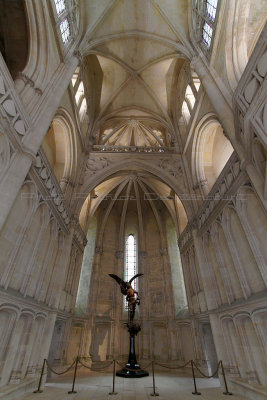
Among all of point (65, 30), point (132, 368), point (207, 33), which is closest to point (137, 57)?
point (207, 33)

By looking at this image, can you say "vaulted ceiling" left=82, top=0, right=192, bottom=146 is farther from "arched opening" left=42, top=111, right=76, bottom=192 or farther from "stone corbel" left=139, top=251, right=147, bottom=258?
"stone corbel" left=139, top=251, right=147, bottom=258

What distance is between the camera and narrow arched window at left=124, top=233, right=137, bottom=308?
1641 cm

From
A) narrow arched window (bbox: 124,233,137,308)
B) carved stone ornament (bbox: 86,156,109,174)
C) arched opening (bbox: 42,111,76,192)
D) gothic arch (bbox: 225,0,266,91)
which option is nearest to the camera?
gothic arch (bbox: 225,0,266,91)

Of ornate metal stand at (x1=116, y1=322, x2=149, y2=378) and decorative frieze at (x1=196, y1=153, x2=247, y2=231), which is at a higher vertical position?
decorative frieze at (x1=196, y1=153, x2=247, y2=231)

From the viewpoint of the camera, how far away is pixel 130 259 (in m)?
17.2

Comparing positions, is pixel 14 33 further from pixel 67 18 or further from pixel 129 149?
pixel 129 149

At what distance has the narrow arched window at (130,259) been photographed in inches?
646

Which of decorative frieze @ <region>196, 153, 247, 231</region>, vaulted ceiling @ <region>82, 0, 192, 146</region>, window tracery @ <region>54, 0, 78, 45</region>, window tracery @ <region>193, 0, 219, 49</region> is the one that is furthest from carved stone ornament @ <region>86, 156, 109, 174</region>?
Answer: window tracery @ <region>193, 0, 219, 49</region>

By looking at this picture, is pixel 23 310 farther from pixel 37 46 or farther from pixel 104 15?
pixel 104 15

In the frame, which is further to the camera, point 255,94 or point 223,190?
point 223,190

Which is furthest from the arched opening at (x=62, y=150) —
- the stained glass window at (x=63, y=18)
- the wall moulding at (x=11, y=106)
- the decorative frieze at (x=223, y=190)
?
the decorative frieze at (x=223, y=190)

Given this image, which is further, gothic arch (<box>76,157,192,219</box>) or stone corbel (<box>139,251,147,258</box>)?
stone corbel (<box>139,251,147,258</box>)

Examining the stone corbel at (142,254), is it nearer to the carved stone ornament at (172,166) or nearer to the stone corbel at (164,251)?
the stone corbel at (164,251)

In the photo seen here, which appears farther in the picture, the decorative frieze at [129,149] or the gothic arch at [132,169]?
the decorative frieze at [129,149]
